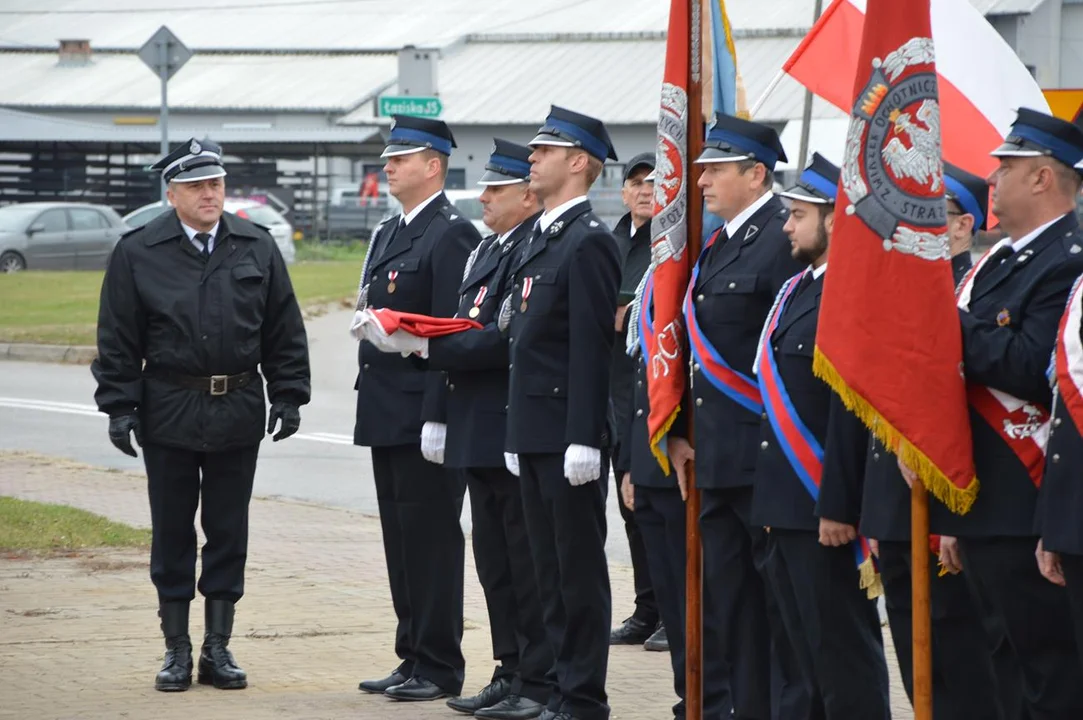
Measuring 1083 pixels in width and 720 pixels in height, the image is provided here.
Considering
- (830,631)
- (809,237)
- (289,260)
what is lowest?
(289,260)

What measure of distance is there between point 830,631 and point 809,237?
4.24ft

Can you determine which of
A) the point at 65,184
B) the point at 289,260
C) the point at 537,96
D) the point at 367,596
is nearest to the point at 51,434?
the point at 367,596

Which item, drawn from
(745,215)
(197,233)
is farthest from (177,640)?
(745,215)

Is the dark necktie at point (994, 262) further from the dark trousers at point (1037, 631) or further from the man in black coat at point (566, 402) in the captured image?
the man in black coat at point (566, 402)

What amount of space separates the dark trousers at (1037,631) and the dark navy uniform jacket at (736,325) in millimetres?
1192

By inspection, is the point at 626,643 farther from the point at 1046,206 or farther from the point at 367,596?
the point at 1046,206

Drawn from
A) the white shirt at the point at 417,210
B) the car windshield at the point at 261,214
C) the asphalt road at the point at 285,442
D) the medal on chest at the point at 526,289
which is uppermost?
the white shirt at the point at 417,210

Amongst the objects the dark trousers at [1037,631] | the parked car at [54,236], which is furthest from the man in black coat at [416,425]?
the parked car at [54,236]

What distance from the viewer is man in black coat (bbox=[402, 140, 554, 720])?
7102 mm

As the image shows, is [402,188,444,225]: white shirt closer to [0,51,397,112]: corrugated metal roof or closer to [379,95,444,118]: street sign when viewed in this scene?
[379,95,444,118]: street sign

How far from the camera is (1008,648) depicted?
517 cm

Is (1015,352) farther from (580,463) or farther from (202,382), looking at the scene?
(202,382)

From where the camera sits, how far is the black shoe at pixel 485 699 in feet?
23.6

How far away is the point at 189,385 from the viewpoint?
7586 millimetres
